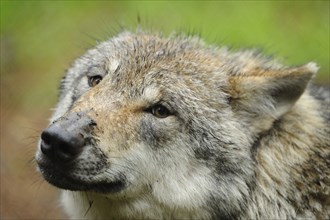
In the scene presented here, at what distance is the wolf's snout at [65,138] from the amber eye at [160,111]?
76 centimetres

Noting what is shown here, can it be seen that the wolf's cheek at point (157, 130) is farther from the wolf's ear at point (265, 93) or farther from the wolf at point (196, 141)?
the wolf's ear at point (265, 93)

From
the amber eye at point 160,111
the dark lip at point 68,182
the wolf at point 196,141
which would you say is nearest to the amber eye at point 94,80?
the wolf at point 196,141

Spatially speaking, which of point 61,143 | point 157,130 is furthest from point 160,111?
point 61,143

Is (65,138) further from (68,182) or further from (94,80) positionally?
(94,80)

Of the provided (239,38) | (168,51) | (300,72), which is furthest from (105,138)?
(239,38)

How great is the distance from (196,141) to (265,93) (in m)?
0.85

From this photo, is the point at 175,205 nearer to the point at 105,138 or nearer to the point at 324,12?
the point at 105,138

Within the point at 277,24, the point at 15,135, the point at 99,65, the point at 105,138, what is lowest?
the point at 15,135

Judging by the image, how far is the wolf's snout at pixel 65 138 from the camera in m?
6.50

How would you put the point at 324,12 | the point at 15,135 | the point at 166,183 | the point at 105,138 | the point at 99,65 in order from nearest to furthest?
1. the point at 105,138
2. the point at 166,183
3. the point at 99,65
4. the point at 15,135
5. the point at 324,12

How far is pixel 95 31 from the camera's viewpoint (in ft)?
49.9

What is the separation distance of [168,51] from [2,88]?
576 cm

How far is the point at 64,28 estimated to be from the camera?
15367mm

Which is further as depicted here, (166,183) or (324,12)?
(324,12)
